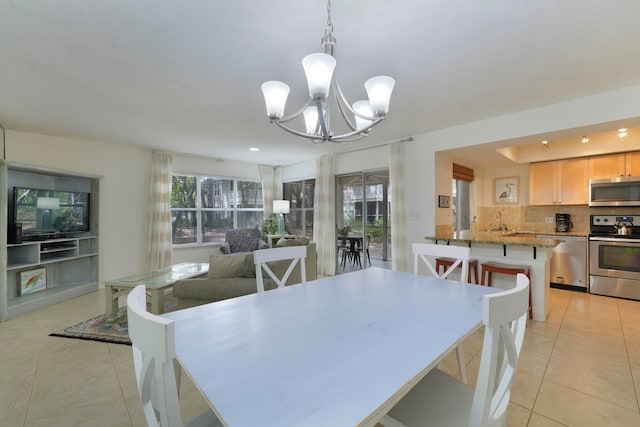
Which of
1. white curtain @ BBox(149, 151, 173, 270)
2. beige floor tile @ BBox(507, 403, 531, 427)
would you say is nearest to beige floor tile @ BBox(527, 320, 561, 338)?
beige floor tile @ BBox(507, 403, 531, 427)

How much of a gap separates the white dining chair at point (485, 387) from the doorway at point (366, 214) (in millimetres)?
3500

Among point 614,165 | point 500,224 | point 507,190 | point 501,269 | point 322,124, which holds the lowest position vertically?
point 501,269

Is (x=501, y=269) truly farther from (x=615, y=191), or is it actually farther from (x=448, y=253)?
(x=615, y=191)

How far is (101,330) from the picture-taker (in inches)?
110

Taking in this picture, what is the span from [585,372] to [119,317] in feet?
14.6

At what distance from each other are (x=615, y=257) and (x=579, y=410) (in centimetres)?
326

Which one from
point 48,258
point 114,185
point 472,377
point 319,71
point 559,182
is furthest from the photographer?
point 114,185

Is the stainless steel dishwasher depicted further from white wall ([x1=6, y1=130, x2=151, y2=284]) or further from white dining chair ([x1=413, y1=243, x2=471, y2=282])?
white wall ([x1=6, y1=130, x2=151, y2=284])

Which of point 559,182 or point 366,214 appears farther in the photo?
point 366,214

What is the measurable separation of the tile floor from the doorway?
7.55 ft

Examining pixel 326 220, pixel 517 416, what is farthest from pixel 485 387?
pixel 326 220

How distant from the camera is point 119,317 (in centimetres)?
312

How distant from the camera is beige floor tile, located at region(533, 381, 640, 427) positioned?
1569 mm

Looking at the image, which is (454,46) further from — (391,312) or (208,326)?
(208,326)
